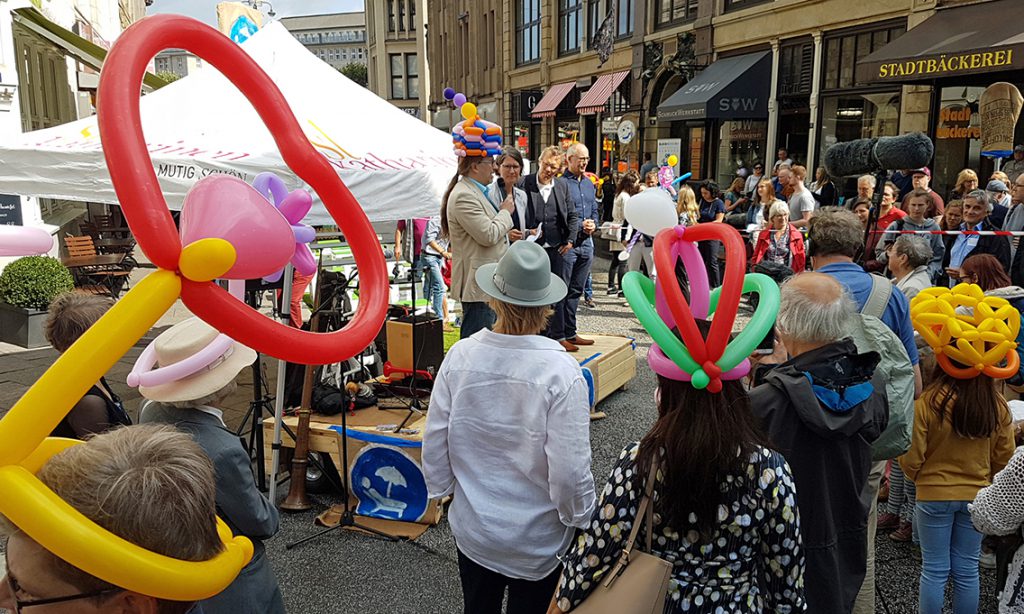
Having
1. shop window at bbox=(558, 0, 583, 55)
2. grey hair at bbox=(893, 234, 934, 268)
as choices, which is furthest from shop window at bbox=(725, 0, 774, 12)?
grey hair at bbox=(893, 234, 934, 268)

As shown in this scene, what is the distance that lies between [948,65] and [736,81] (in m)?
5.93

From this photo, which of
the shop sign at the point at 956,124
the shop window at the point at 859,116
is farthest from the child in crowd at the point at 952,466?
the shop window at the point at 859,116

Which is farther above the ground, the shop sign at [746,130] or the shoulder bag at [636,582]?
the shop sign at [746,130]

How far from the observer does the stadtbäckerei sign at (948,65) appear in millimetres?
9789

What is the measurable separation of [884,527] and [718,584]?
2893 millimetres

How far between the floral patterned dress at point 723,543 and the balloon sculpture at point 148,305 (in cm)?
100

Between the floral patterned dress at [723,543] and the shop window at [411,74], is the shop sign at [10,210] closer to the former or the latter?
the floral patterned dress at [723,543]

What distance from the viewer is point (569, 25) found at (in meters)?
26.7

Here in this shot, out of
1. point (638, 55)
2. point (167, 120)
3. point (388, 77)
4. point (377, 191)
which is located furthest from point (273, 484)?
point (388, 77)

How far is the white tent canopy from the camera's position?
4.91m

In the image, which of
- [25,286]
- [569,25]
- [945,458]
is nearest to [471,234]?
[945,458]

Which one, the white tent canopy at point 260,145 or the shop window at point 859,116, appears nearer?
the white tent canopy at point 260,145

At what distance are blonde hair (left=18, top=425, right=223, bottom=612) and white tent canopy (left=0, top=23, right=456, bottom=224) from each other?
3478 mm

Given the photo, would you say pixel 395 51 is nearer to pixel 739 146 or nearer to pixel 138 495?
pixel 739 146
